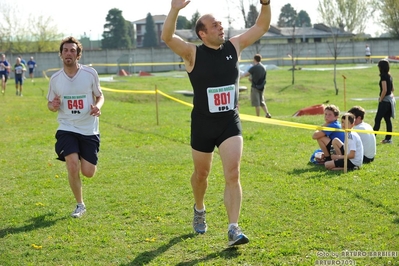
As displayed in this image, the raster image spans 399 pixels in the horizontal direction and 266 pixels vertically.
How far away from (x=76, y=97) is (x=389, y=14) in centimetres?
5570

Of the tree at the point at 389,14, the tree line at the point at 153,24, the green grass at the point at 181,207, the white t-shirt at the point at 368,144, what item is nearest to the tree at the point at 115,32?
the tree line at the point at 153,24

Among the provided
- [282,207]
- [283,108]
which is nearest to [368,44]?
[283,108]

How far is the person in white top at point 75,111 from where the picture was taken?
732 centimetres

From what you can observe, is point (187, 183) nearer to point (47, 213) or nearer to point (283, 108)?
point (47, 213)

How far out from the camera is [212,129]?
600 centimetres

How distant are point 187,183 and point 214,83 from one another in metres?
3.56

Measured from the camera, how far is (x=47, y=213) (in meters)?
7.67

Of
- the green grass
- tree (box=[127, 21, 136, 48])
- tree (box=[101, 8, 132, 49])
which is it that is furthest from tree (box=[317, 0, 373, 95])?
tree (box=[127, 21, 136, 48])

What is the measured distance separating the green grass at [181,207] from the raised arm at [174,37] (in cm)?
185

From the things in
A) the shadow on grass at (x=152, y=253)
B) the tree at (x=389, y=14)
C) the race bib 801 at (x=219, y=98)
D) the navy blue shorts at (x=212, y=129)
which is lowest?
the shadow on grass at (x=152, y=253)

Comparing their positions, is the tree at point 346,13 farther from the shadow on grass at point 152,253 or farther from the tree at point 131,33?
the tree at point 131,33

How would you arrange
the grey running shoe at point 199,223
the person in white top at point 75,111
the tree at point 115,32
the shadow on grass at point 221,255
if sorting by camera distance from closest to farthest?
the shadow on grass at point 221,255, the grey running shoe at point 199,223, the person in white top at point 75,111, the tree at point 115,32

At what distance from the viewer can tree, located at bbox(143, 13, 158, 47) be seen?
118 meters

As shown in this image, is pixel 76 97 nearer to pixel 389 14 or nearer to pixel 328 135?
pixel 328 135
